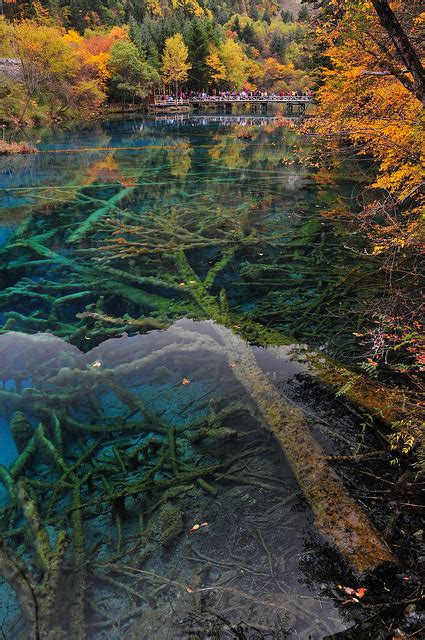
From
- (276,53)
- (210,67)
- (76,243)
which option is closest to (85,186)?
(76,243)

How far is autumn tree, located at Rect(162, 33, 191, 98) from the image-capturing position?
72500 mm

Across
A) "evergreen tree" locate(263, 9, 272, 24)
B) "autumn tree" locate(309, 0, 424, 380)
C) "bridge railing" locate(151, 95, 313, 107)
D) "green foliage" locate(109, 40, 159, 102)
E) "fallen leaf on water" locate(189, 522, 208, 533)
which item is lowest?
"fallen leaf on water" locate(189, 522, 208, 533)

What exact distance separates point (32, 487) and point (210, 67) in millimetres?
90151

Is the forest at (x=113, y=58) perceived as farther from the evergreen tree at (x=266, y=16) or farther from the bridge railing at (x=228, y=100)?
the evergreen tree at (x=266, y=16)

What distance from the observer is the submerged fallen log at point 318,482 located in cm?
418

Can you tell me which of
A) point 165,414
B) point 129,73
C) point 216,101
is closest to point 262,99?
point 216,101

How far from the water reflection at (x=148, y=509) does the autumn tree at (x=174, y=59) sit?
78704mm

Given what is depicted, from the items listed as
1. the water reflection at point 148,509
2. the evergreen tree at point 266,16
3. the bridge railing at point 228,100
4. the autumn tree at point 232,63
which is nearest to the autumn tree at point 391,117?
the water reflection at point 148,509

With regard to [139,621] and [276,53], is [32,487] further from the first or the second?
[276,53]

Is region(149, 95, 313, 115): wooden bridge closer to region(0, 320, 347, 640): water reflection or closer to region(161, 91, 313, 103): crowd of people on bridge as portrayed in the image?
region(161, 91, 313, 103): crowd of people on bridge

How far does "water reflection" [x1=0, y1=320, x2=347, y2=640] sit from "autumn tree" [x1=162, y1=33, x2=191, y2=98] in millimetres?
78704

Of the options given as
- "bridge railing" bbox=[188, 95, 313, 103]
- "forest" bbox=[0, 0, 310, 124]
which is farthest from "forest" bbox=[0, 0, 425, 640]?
"bridge railing" bbox=[188, 95, 313, 103]

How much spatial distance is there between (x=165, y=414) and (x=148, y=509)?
181cm

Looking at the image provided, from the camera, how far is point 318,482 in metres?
5.00
